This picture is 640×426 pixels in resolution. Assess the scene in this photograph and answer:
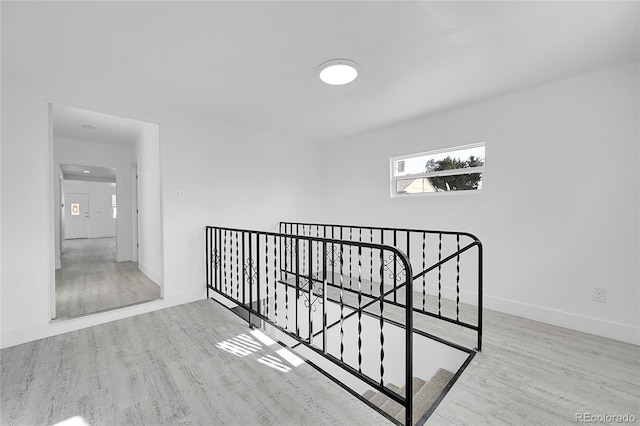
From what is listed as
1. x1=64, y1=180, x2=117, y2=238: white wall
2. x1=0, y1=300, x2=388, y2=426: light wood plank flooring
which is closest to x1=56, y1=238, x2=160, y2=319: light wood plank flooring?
x1=0, y1=300, x2=388, y2=426: light wood plank flooring

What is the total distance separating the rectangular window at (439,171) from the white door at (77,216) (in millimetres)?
11578

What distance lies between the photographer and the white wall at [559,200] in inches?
89.9

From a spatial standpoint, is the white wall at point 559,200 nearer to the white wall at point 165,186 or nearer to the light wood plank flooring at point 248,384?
the light wood plank flooring at point 248,384

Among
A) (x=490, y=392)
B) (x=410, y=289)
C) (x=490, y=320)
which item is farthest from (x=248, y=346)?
(x=490, y=320)

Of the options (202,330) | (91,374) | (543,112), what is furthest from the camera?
(543,112)

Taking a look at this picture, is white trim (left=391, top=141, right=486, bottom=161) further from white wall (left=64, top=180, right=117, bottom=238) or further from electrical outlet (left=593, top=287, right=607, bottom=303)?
white wall (left=64, top=180, right=117, bottom=238)

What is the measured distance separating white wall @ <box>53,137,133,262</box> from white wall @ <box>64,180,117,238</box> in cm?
607

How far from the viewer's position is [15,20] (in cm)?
168

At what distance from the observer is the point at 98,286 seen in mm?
3686

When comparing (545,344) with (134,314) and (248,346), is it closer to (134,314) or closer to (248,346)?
(248,346)

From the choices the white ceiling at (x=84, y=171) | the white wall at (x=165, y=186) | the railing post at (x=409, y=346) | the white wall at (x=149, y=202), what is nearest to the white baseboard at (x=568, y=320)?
the railing post at (x=409, y=346)

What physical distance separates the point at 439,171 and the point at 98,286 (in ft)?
15.9

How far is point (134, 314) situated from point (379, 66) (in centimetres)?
337

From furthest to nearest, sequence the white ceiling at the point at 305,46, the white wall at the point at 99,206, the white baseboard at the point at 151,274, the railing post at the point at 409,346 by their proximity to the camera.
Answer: the white wall at the point at 99,206
the white baseboard at the point at 151,274
the white ceiling at the point at 305,46
the railing post at the point at 409,346
